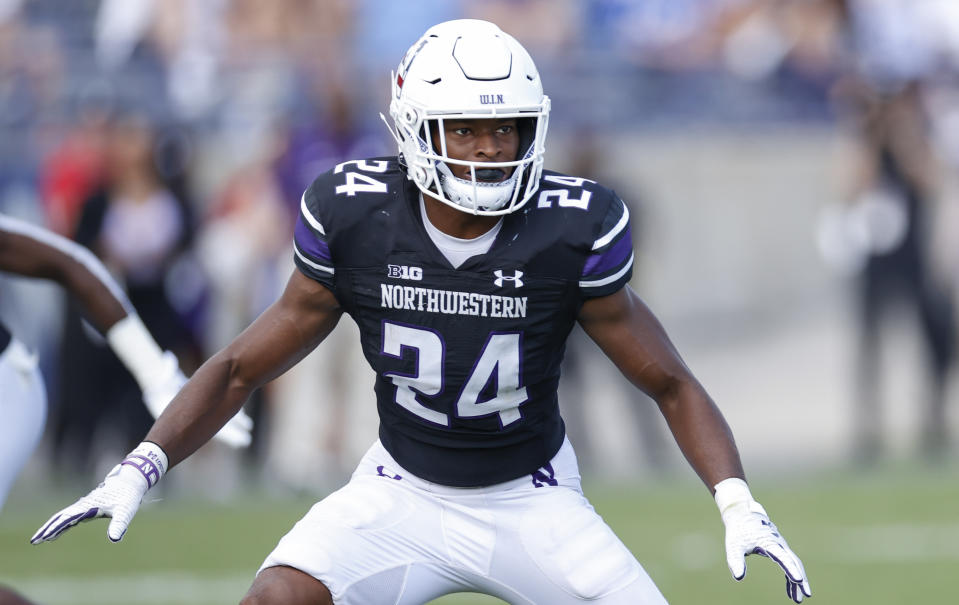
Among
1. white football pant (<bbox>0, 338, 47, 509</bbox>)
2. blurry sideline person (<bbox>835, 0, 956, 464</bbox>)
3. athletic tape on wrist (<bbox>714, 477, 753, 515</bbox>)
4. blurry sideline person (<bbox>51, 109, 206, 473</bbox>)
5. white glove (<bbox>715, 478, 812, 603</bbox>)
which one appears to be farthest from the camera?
blurry sideline person (<bbox>835, 0, 956, 464</bbox>)

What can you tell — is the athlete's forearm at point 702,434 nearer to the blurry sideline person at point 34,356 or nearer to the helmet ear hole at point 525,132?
the helmet ear hole at point 525,132

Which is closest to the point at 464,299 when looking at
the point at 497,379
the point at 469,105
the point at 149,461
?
the point at 497,379

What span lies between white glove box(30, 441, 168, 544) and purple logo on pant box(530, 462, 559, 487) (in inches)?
35.5

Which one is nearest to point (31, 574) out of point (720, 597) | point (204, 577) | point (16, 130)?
point (204, 577)

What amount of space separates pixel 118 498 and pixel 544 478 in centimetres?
104

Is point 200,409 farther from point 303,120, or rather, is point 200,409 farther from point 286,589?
point 303,120

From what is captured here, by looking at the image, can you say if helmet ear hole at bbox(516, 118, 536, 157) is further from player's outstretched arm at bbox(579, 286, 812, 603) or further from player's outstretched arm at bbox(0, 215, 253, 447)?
player's outstretched arm at bbox(0, 215, 253, 447)

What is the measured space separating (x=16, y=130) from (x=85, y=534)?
334 centimetres

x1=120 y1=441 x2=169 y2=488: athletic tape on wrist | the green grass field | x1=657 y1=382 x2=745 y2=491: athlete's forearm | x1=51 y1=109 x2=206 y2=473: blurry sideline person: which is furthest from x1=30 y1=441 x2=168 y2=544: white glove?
x1=51 y1=109 x2=206 y2=473: blurry sideline person

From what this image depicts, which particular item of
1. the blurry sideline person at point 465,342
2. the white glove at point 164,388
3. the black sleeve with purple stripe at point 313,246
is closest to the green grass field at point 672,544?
the white glove at point 164,388

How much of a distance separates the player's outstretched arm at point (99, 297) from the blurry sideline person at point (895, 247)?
6.05m

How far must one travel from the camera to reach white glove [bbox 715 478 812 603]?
339 cm

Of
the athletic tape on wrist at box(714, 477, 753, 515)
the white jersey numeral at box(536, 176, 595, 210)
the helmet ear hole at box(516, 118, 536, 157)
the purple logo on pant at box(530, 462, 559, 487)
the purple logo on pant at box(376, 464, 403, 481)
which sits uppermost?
the helmet ear hole at box(516, 118, 536, 157)

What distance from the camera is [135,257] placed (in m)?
8.74
